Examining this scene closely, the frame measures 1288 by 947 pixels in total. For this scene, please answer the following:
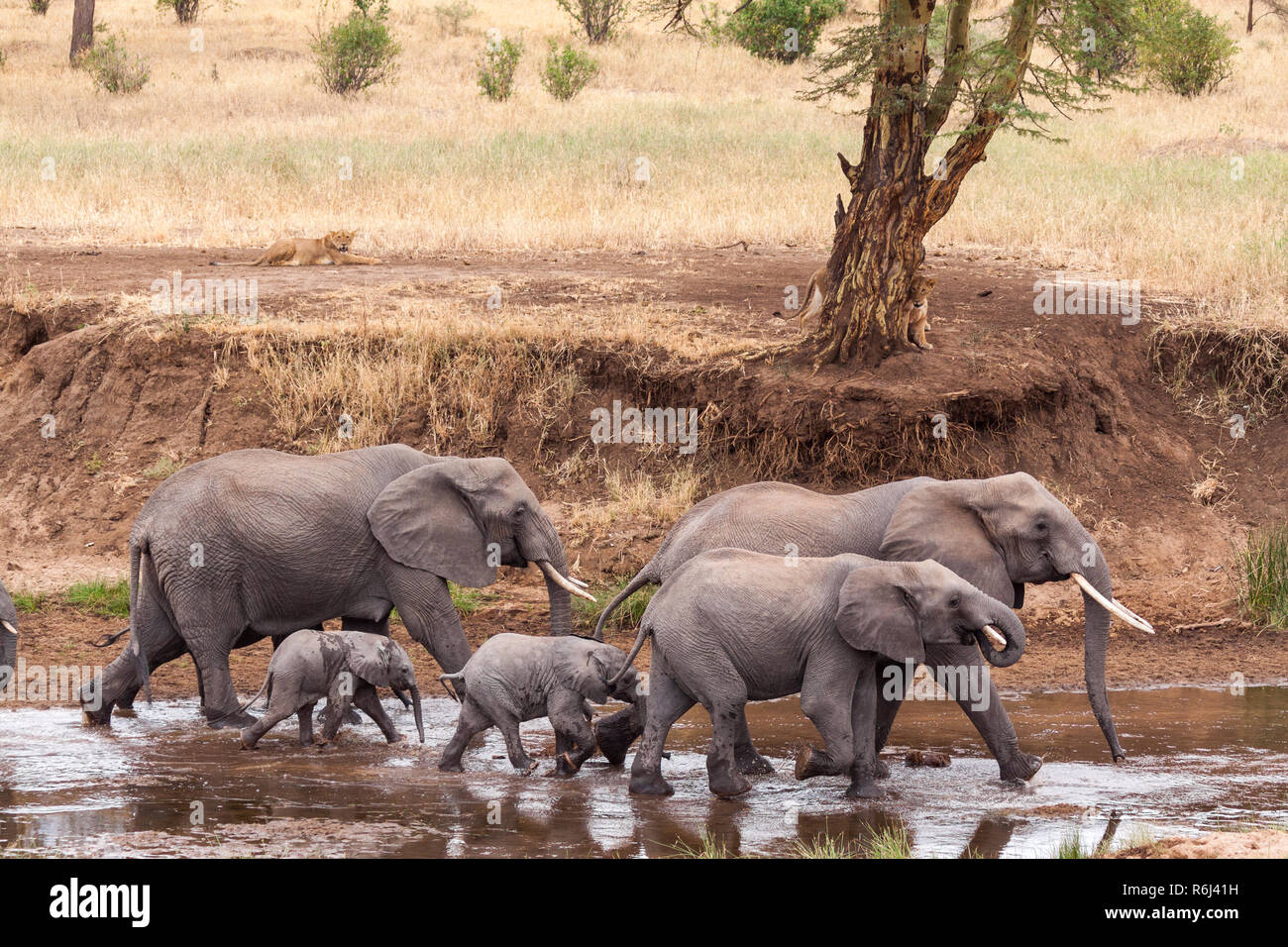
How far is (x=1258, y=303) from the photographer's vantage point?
15.0 m

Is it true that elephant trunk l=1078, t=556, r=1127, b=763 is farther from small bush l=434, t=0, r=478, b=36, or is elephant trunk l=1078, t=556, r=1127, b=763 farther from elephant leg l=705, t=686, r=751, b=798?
small bush l=434, t=0, r=478, b=36

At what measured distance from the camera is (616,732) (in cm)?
920

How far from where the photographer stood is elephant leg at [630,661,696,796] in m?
8.47

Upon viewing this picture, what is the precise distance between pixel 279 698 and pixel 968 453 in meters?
6.65

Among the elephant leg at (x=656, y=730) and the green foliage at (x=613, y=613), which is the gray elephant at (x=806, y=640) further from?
the green foliage at (x=613, y=613)

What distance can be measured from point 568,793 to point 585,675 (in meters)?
0.66

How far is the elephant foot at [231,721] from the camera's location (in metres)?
9.85

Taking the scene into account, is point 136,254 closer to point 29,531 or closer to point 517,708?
point 29,531

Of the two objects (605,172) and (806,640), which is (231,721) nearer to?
(806,640)

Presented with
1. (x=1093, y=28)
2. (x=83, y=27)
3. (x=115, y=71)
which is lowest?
(x=1093, y=28)

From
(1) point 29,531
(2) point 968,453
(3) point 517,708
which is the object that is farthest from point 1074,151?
(3) point 517,708

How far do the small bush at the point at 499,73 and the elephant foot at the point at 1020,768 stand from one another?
29.8 metres

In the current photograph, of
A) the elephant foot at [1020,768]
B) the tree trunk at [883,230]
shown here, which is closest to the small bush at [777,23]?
the tree trunk at [883,230]

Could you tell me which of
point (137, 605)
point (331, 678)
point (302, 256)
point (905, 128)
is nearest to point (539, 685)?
point (331, 678)
